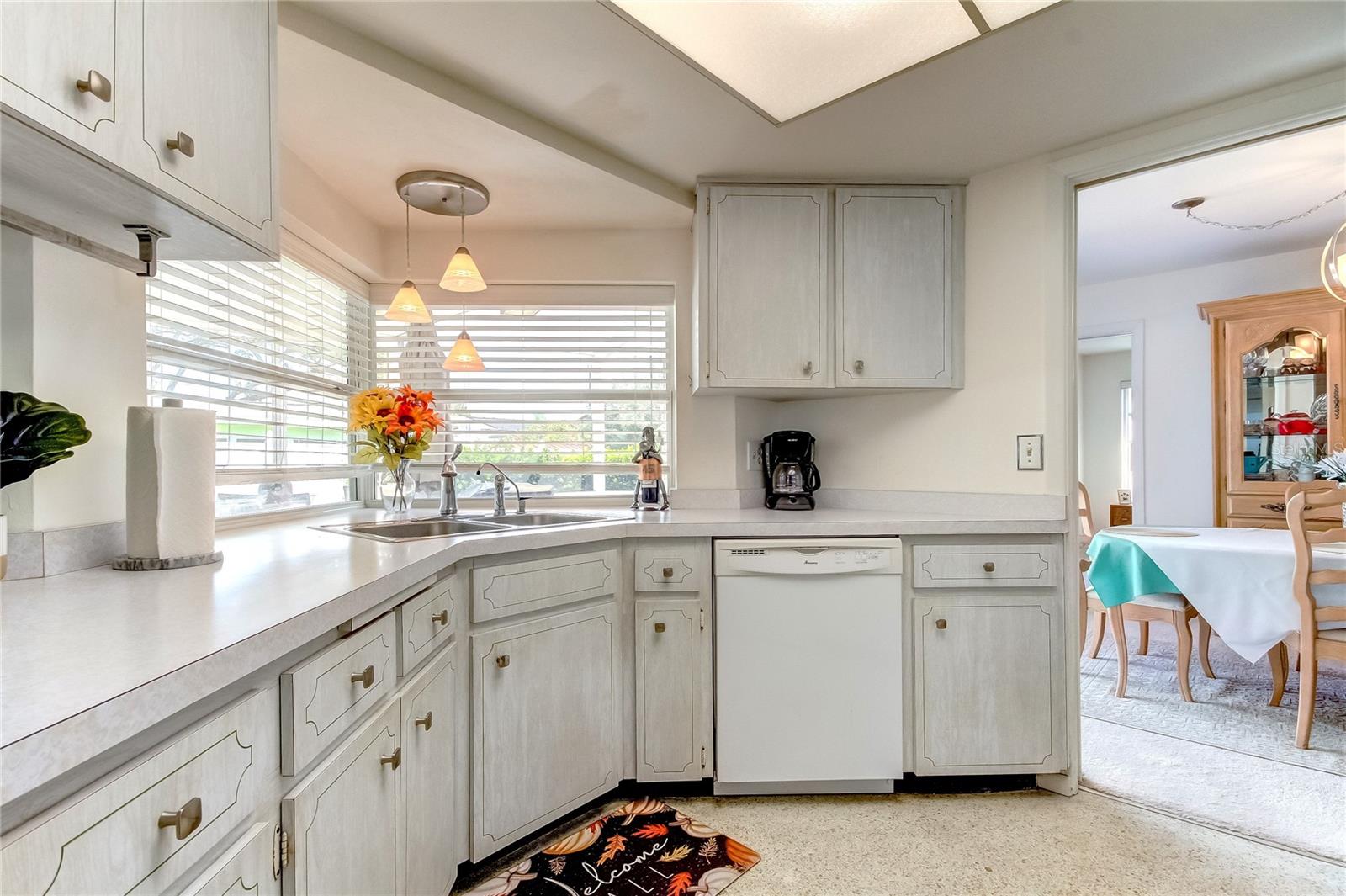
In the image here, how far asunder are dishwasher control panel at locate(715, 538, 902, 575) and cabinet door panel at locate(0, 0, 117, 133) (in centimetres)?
173

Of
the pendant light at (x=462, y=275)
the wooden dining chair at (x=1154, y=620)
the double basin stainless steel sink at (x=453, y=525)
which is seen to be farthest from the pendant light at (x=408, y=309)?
the wooden dining chair at (x=1154, y=620)

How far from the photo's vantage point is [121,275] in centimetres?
137

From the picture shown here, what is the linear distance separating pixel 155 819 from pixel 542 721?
4.16ft

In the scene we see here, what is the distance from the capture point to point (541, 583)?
1.85m

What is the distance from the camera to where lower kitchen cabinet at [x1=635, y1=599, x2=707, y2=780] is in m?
2.09

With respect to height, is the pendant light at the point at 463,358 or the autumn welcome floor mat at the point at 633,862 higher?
the pendant light at the point at 463,358

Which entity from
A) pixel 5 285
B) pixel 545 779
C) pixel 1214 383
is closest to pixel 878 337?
pixel 545 779

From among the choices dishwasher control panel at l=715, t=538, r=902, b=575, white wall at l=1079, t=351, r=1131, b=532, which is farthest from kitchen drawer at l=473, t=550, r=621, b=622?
white wall at l=1079, t=351, r=1131, b=532

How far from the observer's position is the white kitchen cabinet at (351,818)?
907 millimetres

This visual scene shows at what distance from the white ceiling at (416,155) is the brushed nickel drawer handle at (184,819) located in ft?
5.23

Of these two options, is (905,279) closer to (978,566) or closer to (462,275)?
(978,566)

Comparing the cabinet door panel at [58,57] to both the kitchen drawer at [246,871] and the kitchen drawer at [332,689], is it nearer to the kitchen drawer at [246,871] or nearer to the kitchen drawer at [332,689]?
the kitchen drawer at [332,689]

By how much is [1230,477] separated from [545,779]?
4.49 metres

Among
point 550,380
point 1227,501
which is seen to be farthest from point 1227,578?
point 550,380
